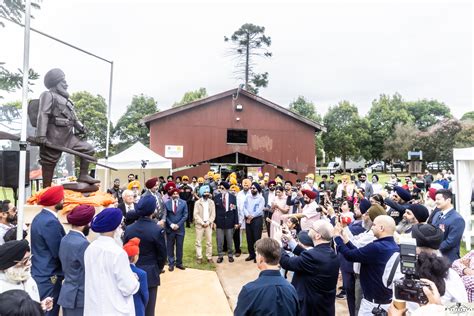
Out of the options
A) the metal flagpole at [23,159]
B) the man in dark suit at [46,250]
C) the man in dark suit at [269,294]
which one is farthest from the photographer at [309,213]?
the metal flagpole at [23,159]

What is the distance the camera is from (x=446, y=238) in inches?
190

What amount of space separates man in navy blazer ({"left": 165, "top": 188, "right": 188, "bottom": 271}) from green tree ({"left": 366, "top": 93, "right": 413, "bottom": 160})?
3431cm

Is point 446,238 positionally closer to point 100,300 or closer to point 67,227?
point 100,300

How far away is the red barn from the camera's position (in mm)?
18250

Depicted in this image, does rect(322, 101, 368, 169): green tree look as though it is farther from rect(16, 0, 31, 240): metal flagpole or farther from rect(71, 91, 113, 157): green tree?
rect(16, 0, 31, 240): metal flagpole

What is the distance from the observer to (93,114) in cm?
2994

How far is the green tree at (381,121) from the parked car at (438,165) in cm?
584

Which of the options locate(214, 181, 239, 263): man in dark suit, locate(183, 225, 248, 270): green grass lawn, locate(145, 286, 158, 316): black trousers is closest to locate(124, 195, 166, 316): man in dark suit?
locate(145, 286, 158, 316): black trousers

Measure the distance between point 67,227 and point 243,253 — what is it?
521cm

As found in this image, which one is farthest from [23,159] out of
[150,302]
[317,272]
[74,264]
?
[317,272]

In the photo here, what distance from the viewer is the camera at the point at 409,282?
7.36ft

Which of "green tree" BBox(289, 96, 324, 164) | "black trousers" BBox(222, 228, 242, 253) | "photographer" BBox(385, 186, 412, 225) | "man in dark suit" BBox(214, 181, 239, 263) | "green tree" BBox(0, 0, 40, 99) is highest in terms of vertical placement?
"green tree" BBox(289, 96, 324, 164)

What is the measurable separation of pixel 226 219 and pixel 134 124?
3401cm

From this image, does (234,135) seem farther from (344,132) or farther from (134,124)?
(134,124)
